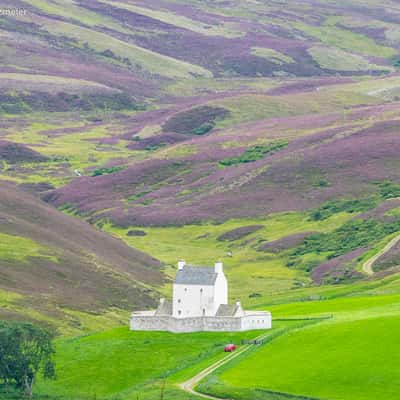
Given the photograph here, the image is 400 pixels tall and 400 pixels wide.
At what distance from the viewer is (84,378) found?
78188mm

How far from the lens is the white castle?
85.6 m

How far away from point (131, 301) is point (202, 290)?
128 ft

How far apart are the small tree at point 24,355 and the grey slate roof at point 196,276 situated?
1095cm

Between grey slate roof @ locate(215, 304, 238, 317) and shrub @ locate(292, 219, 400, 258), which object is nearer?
grey slate roof @ locate(215, 304, 238, 317)

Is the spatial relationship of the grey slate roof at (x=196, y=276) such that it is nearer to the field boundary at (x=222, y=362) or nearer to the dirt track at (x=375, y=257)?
the field boundary at (x=222, y=362)

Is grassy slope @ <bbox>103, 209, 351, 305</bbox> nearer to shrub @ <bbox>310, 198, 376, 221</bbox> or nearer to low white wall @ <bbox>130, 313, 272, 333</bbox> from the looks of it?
shrub @ <bbox>310, 198, 376, 221</bbox>

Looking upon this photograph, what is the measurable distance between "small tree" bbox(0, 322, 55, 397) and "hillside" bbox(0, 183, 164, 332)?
22.9 meters

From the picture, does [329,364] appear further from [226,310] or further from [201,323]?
[201,323]

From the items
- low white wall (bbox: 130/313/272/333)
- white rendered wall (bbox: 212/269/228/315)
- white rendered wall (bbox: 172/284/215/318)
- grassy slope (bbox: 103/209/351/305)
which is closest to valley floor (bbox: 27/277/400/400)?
low white wall (bbox: 130/313/272/333)

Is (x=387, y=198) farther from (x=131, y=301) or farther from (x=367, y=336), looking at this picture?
(x=367, y=336)

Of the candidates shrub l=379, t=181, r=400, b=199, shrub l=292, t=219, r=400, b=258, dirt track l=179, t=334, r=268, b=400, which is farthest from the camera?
shrub l=379, t=181, r=400, b=199

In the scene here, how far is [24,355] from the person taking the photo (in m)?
77.8

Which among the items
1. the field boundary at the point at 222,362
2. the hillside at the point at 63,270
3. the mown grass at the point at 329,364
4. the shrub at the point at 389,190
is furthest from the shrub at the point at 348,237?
the mown grass at the point at 329,364

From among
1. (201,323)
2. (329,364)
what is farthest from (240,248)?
(329,364)
